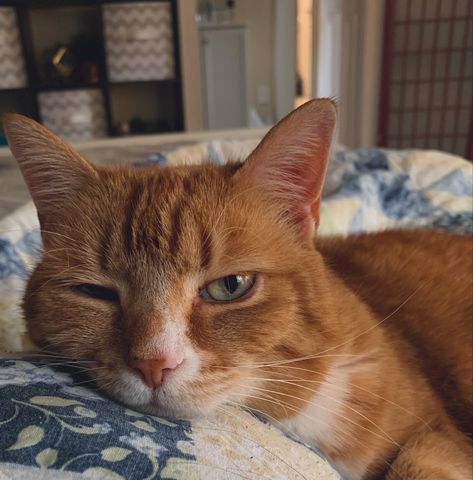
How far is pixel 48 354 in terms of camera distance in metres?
0.73

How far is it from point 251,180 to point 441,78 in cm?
357

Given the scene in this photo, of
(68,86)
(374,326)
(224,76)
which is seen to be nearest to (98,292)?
(374,326)

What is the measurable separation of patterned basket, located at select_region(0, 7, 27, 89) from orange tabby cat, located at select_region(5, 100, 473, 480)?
422 centimetres

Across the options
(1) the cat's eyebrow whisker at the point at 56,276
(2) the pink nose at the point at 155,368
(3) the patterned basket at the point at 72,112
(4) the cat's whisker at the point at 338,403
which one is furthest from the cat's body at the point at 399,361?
(3) the patterned basket at the point at 72,112

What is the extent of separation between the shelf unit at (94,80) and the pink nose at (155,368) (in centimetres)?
442

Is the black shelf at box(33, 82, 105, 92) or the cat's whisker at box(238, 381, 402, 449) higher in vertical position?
the black shelf at box(33, 82, 105, 92)

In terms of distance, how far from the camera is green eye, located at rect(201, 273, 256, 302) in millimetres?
745

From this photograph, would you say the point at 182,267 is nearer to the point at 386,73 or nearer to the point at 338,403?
the point at 338,403

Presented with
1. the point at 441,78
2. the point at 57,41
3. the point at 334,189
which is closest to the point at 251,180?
the point at 334,189

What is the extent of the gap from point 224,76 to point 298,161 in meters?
5.81

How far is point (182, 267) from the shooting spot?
716 millimetres

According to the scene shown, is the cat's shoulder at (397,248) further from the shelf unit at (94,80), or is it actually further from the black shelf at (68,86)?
the black shelf at (68,86)

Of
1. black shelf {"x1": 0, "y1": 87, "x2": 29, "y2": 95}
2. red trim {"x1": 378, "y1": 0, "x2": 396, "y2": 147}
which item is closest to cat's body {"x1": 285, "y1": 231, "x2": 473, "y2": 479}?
red trim {"x1": 378, "y1": 0, "x2": 396, "y2": 147}

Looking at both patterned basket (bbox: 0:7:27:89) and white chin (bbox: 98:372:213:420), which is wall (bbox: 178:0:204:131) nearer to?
patterned basket (bbox: 0:7:27:89)
